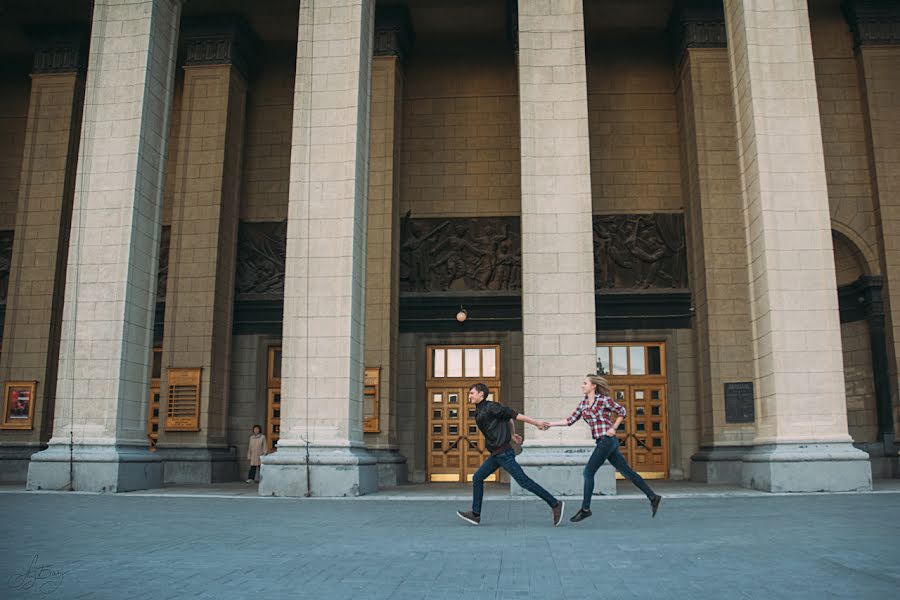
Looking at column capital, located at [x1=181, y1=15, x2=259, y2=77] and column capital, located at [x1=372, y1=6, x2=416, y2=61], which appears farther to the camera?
column capital, located at [x1=181, y1=15, x2=259, y2=77]

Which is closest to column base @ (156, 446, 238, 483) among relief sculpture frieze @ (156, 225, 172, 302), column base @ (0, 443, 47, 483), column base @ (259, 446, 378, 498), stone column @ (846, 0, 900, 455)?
column base @ (0, 443, 47, 483)

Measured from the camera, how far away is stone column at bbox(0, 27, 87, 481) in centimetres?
2047

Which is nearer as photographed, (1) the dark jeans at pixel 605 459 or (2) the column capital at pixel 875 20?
(1) the dark jeans at pixel 605 459

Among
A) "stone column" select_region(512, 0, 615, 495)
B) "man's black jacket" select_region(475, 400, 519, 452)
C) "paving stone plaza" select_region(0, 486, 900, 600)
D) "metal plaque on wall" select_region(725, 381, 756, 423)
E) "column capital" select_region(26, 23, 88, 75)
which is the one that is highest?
"column capital" select_region(26, 23, 88, 75)

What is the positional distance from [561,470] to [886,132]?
13609 millimetres

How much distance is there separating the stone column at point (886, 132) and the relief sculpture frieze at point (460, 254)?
922 centimetres

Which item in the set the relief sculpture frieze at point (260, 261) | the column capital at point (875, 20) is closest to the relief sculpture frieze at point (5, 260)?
the relief sculpture frieze at point (260, 261)

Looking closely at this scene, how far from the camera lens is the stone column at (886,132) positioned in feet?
62.3

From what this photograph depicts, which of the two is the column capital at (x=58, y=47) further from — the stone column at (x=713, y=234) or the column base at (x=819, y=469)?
the column base at (x=819, y=469)

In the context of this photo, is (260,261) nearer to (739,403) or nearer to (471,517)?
(739,403)

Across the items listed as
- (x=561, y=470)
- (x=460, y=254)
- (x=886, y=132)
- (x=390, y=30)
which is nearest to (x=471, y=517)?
(x=561, y=470)

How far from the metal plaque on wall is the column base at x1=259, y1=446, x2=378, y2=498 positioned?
370 inches

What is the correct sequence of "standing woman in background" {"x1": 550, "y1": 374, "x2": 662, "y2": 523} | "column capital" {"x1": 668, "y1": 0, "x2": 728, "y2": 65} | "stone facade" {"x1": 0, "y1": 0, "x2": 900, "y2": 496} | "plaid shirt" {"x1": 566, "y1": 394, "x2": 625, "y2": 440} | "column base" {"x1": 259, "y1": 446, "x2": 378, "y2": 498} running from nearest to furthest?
1. "standing woman in background" {"x1": 550, "y1": 374, "x2": 662, "y2": 523}
2. "plaid shirt" {"x1": 566, "y1": 394, "x2": 625, "y2": 440}
3. "column base" {"x1": 259, "y1": 446, "x2": 378, "y2": 498}
4. "stone facade" {"x1": 0, "y1": 0, "x2": 900, "y2": 496}
5. "column capital" {"x1": 668, "y1": 0, "x2": 728, "y2": 65}

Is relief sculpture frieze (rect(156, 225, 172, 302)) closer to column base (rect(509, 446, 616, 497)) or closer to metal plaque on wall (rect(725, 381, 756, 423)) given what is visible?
column base (rect(509, 446, 616, 497))
